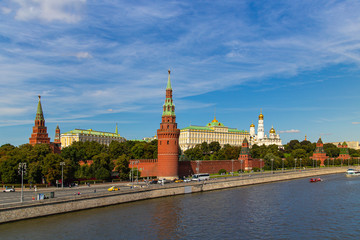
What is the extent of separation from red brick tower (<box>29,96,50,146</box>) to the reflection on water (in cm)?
5389

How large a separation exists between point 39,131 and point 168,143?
4036 cm

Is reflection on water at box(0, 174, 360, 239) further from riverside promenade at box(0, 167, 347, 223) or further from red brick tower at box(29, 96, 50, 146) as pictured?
red brick tower at box(29, 96, 50, 146)

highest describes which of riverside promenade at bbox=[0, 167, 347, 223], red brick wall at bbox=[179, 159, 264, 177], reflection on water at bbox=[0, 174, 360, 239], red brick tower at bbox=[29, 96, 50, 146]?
red brick tower at bbox=[29, 96, 50, 146]

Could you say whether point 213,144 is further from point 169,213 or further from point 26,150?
point 169,213

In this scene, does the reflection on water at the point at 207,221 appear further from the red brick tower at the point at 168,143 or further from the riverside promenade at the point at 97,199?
the red brick tower at the point at 168,143

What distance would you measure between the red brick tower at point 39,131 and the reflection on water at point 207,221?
53.9 metres

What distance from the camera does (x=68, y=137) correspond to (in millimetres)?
199375

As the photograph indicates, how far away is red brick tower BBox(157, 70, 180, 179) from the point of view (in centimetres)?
8250

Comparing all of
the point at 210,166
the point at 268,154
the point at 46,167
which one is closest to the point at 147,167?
the point at 210,166

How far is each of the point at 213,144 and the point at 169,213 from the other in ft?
370

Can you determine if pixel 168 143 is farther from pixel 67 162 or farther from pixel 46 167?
pixel 46 167

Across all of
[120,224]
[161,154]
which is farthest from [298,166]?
[120,224]

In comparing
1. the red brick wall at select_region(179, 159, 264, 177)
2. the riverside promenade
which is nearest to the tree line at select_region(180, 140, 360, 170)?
the red brick wall at select_region(179, 159, 264, 177)

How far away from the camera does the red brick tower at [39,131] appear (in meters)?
A: 99.0
